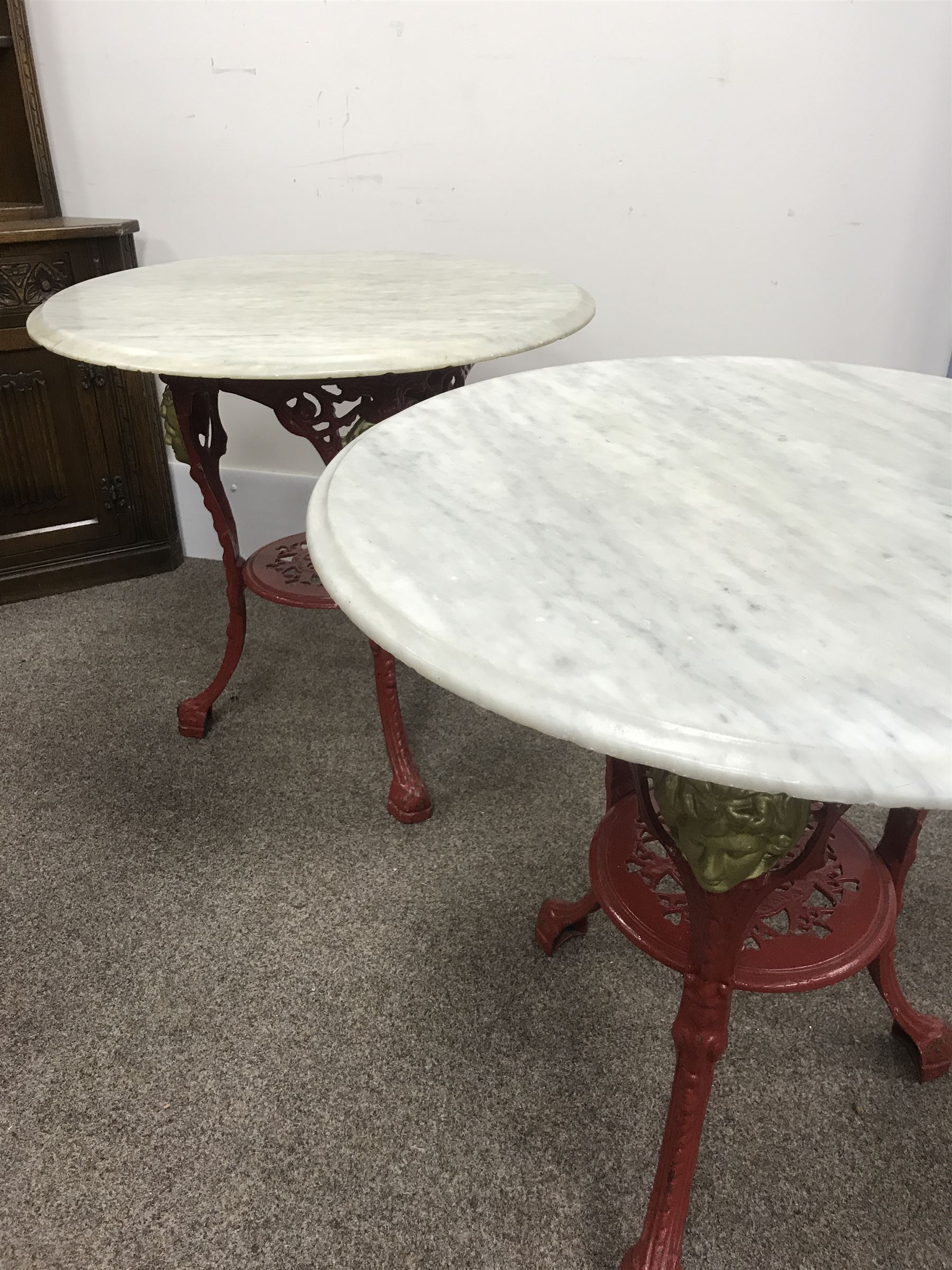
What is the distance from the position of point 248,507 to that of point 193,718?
0.88 meters

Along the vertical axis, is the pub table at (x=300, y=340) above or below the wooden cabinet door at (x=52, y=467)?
above

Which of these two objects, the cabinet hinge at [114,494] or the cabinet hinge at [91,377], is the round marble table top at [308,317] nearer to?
the cabinet hinge at [91,377]

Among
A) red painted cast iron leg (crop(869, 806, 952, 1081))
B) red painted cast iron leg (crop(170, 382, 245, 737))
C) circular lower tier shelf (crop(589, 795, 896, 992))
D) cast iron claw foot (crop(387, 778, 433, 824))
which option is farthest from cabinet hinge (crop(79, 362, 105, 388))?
red painted cast iron leg (crop(869, 806, 952, 1081))

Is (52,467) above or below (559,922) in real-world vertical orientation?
above

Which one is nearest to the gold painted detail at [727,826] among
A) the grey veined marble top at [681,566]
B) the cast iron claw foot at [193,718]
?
the grey veined marble top at [681,566]

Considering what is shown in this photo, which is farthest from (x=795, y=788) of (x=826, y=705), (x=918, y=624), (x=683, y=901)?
(x=683, y=901)

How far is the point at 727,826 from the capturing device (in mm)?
665

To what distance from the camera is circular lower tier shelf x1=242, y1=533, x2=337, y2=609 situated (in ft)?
5.73

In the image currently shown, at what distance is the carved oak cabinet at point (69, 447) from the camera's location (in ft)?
6.96

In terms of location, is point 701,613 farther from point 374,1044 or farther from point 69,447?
point 69,447

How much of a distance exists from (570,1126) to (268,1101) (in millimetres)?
402

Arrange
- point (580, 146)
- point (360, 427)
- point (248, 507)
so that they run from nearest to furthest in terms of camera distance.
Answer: point (360, 427)
point (580, 146)
point (248, 507)

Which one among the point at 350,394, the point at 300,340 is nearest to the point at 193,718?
the point at 350,394

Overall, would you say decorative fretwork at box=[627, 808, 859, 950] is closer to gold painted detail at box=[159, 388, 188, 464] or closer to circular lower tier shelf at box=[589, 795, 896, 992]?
circular lower tier shelf at box=[589, 795, 896, 992]
